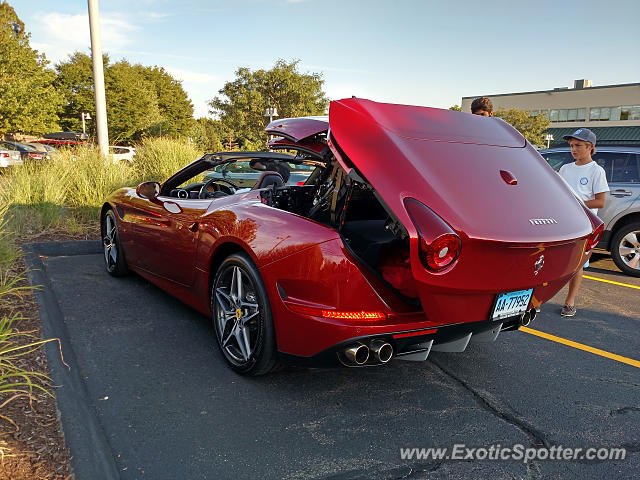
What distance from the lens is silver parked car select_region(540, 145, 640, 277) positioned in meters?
6.79

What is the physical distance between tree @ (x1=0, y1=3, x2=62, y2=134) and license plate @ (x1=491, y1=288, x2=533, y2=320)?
31652 mm

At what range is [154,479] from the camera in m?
2.28

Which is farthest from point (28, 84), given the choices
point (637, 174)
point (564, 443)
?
point (564, 443)

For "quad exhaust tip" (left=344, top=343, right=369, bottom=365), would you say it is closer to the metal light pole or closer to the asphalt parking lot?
the asphalt parking lot

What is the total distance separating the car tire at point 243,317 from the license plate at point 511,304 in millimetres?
1249

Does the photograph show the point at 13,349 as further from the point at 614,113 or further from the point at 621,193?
the point at 614,113

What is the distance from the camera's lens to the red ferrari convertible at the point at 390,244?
250cm

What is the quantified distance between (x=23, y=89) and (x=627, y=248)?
30661 millimetres

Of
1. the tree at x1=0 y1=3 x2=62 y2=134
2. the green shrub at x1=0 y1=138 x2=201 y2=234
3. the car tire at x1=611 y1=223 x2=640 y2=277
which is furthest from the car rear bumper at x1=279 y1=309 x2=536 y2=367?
the tree at x1=0 y1=3 x2=62 y2=134

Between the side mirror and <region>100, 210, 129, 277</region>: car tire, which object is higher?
the side mirror

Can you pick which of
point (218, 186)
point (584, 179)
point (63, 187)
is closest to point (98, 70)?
point (63, 187)

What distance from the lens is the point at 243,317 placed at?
3.21 metres

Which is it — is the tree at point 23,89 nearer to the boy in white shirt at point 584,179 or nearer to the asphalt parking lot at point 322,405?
the asphalt parking lot at point 322,405

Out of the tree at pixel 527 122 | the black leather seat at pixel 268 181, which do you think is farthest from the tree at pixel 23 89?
the tree at pixel 527 122
